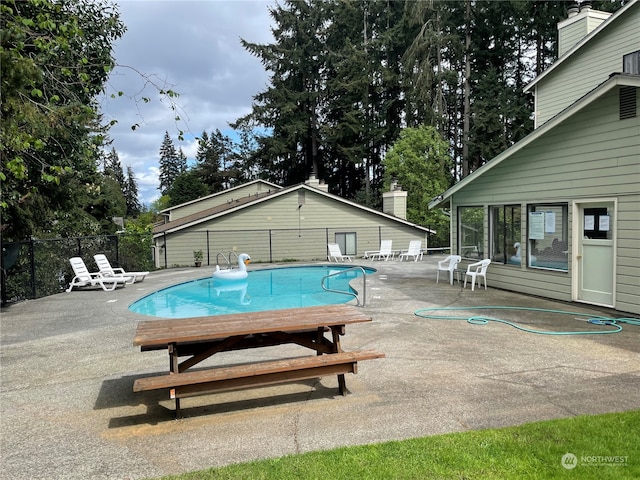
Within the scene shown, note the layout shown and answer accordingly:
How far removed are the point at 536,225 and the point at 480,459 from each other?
25.3 ft

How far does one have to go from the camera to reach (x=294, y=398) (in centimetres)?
415

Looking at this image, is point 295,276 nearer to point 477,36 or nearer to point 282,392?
point 282,392

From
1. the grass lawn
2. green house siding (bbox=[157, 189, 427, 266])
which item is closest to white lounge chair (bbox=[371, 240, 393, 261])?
green house siding (bbox=[157, 189, 427, 266])

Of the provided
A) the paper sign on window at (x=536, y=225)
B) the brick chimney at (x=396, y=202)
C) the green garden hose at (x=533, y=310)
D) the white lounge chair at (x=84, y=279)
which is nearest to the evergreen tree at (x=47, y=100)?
the white lounge chair at (x=84, y=279)

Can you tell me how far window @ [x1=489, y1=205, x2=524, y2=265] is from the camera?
1005 centimetres

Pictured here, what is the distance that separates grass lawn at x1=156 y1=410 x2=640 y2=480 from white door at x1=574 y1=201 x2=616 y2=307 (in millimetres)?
5276

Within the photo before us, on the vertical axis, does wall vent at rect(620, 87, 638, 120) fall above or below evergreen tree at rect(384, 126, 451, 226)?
below

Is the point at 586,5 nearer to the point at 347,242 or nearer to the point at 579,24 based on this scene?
the point at 579,24

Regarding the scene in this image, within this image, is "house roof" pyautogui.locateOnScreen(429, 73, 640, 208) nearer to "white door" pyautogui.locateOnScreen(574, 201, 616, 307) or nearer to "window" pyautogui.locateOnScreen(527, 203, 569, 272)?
"window" pyautogui.locateOnScreen(527, 203, 569, 272)

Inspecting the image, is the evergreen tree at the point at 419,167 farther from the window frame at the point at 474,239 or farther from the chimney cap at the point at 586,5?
the window frame at the point at 474,239

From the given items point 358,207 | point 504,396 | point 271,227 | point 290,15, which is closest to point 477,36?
point 290,15

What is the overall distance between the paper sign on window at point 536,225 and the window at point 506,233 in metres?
0.38

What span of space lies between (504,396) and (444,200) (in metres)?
9.25

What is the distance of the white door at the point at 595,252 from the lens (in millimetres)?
7661
